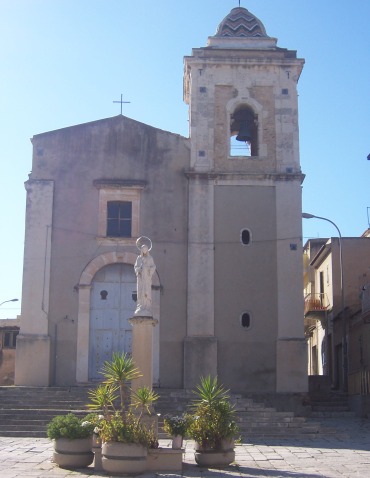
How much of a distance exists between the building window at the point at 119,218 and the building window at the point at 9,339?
1948 centimetres

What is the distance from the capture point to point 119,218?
24.2 m

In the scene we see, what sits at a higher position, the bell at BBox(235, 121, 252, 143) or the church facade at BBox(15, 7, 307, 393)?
the bell at BBox(235, 121, 252, 143)

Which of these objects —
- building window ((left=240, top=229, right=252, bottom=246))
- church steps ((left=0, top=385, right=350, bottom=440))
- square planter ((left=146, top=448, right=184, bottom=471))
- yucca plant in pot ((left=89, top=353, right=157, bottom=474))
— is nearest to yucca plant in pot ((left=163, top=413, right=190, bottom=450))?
square planter ((left=146, top=448, right=184, bottom=471))

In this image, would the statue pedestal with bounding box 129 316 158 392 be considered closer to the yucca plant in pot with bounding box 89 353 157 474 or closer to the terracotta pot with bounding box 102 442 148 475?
the yucca plant in pot with bounding box 89 353 157 474

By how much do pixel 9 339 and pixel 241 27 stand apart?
23.7 m

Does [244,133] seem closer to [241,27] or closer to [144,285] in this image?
[241,27]

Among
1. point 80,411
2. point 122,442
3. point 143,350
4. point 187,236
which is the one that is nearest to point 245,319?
point 187,236

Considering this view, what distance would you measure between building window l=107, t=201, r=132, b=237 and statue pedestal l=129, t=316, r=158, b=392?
9599 mm

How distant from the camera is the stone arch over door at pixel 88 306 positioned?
75.3ft

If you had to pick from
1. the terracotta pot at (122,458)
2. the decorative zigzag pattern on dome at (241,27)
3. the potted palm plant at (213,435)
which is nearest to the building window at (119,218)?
the decorative zigzag pattern on dome at (241,27)

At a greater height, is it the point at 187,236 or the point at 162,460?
the point at 187,236

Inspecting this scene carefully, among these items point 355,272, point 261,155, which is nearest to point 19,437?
point 261,155

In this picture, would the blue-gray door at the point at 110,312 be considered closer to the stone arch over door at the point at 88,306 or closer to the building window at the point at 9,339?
the stone arch over door at the point at 88,306

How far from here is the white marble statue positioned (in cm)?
1488
